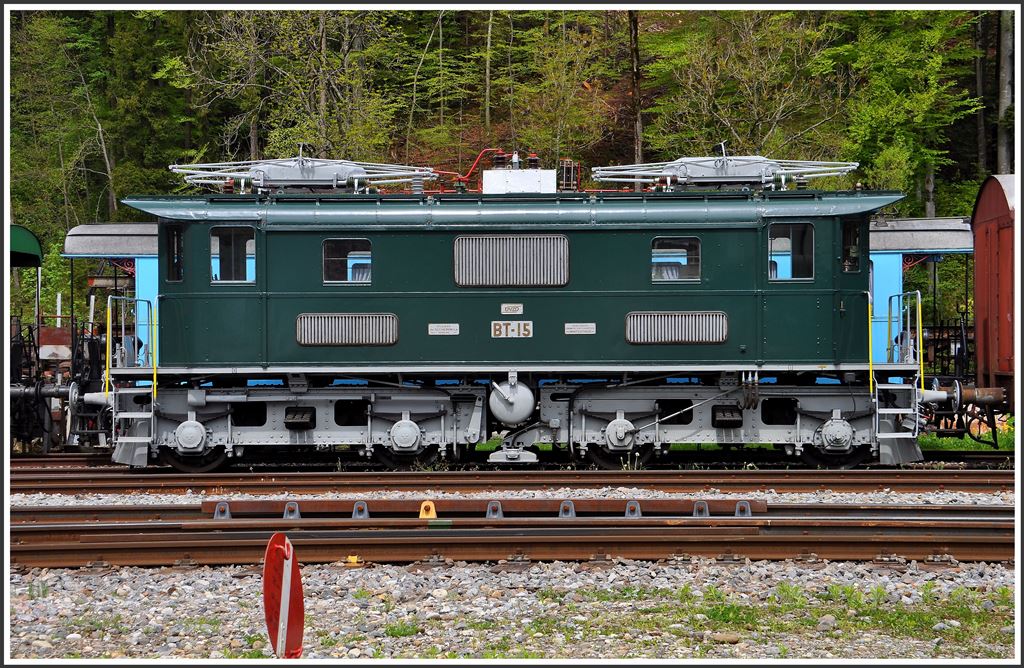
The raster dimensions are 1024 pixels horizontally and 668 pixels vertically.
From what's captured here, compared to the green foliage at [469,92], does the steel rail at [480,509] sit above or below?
below

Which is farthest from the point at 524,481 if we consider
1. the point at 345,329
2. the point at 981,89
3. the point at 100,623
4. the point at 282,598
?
the point at 981,89

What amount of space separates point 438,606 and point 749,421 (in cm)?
784

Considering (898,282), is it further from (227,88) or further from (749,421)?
(227,88)

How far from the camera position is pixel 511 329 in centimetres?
1412

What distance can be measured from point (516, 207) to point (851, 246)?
4844 mm

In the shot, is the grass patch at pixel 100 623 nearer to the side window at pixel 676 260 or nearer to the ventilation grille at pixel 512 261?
the ventilation grille at pixel 512 261

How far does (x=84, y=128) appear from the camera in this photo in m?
35.5

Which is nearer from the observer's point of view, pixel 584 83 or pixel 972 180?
pixel 584 83

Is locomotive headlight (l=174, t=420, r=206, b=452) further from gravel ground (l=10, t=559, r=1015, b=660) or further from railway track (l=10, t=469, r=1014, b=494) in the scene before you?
gravel ground (l=10, t=559, r=1015, b=660)

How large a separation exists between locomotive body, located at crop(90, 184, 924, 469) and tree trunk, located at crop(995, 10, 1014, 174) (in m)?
18.4

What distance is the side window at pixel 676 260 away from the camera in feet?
46.4

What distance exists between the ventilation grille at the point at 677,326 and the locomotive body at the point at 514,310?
0.07ft

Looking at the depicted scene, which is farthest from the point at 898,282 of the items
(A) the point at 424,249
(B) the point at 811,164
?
(A) the point at 424,249

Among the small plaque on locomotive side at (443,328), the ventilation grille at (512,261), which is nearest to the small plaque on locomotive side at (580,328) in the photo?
the ventilation grille at (512,261)
